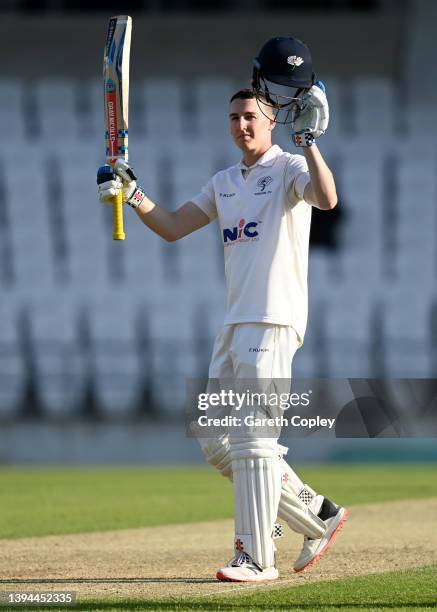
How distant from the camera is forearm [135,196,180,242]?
5980 millimetres

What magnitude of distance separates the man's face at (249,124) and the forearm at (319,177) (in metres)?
0.53

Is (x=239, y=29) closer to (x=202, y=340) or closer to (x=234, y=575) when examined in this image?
(x=202, y=340)

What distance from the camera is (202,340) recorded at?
1003 inches

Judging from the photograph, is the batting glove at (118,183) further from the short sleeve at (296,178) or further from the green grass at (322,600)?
the green grass at (322,600)

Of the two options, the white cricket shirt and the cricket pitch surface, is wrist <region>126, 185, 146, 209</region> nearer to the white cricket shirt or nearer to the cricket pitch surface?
the white cricket shirt

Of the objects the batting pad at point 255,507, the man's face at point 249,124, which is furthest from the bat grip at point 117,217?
the batting pad at point 255,507

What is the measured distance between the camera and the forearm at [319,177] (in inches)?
207

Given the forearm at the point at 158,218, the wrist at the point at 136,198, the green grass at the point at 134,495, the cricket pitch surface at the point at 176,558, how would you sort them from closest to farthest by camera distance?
the cricket pitch surface at the point at 176,558 → the wrist at the point at 136,198 → the forearm at the point at 158,218 → the green grass at the point at 134,495

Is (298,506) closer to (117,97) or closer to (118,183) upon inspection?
(118,183)

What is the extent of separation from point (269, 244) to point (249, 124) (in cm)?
57

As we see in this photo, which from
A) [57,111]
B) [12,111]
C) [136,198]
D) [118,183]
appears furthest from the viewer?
[57,111]

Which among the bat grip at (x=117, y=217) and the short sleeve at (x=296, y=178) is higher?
the short sleeve at (x=296, y=178)

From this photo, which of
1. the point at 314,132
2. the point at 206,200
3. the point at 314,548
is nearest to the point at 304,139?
the point at 314,132

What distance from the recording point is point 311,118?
5.21 meters
